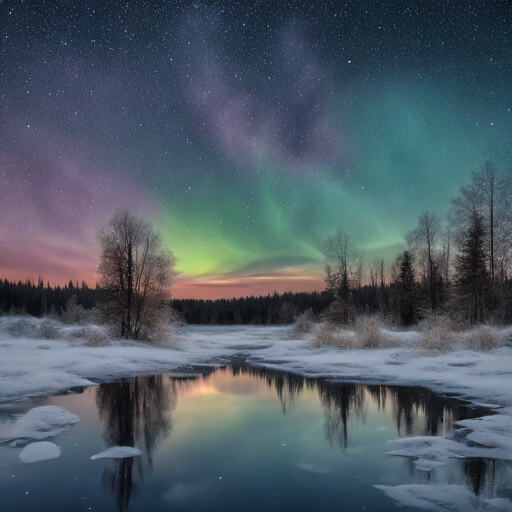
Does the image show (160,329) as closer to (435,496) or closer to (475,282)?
(475,282)

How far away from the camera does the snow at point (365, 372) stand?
23.9 feet

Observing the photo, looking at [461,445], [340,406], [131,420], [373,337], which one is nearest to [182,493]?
[131,420]

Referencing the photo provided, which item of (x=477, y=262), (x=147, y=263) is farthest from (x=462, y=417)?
(x=147, y=263)

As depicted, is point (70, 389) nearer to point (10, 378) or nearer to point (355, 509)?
point (10, 378)

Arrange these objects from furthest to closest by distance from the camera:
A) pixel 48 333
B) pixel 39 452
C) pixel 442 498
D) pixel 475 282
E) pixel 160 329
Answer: pixel 160 329 → pixel 475 282 → pixel 48 333 → pixel 39 452 → pixel 442 498

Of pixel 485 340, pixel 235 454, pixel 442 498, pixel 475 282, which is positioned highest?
pixel 475 282

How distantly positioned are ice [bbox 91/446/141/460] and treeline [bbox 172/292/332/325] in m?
88.1

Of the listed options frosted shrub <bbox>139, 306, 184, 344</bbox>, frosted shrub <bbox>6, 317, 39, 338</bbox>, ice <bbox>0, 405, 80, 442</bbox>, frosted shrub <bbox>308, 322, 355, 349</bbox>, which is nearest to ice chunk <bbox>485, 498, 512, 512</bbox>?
ice <bbox>0, 405, 80, 442</bbox>

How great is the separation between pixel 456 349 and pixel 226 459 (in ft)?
54.9

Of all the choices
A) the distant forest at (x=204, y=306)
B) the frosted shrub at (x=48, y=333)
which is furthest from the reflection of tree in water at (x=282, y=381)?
the distant forest at (x=204, y=306)

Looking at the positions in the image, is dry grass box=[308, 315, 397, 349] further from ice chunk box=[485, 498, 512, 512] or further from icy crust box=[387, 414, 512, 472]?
ice chunk box=[485, 498, 512, 512]

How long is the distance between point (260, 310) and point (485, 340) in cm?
9405

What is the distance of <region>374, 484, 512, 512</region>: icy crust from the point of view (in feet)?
15.8

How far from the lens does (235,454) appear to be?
685 centimetres
